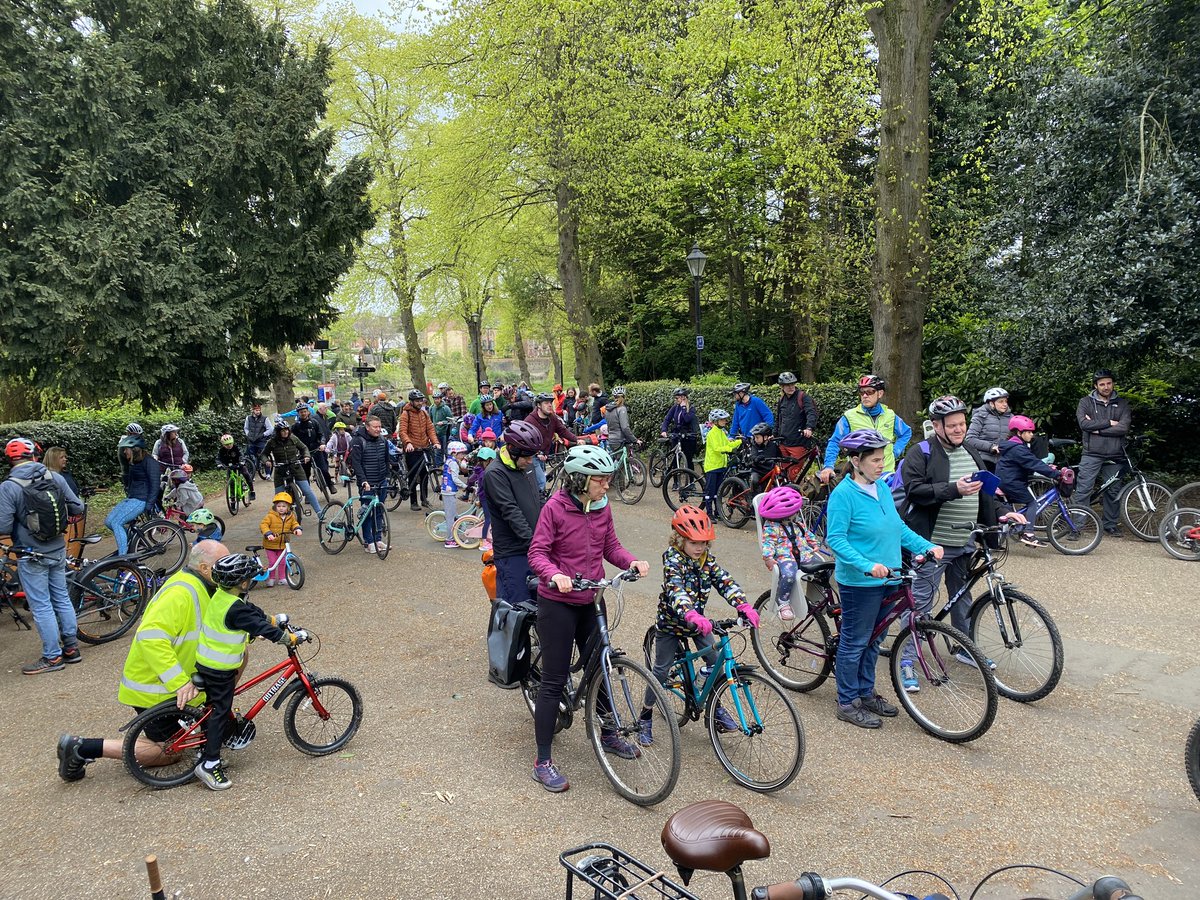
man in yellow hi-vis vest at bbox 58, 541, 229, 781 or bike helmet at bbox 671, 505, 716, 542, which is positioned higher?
bike helmet at bbox 671, 505, 716, 542

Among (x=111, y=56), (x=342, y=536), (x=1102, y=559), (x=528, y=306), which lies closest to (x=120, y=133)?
(x=111, y=56)

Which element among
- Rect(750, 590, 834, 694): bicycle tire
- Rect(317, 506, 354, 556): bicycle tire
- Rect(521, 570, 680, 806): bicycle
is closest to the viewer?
Rect(521, 570, 680, 806): bicycle

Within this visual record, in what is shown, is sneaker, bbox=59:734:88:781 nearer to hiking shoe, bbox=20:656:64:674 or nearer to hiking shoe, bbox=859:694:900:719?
hiking shoe, bbox=20:656:64:674

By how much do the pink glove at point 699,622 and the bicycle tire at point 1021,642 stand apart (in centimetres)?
222

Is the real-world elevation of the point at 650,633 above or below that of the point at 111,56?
below

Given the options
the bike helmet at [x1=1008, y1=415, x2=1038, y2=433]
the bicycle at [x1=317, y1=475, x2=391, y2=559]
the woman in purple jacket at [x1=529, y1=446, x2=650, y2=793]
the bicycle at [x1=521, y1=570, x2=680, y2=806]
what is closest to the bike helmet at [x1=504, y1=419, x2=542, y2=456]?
the woman in purple jacket at [x1=529, y1=446, x2=650, y2=793]

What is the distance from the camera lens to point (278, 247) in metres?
9.59

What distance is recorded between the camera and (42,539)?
→ 250 inches

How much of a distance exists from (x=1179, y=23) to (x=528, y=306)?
1124 inches

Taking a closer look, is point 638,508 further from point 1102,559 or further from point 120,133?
point 120,133

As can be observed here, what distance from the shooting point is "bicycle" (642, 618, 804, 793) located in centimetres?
406

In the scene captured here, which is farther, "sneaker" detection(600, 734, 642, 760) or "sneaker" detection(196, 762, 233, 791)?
"sneaker" detection(196, 762, 233, 791)

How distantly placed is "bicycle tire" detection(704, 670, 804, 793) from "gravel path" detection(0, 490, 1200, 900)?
0.13 m

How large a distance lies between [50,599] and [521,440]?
194 inches
